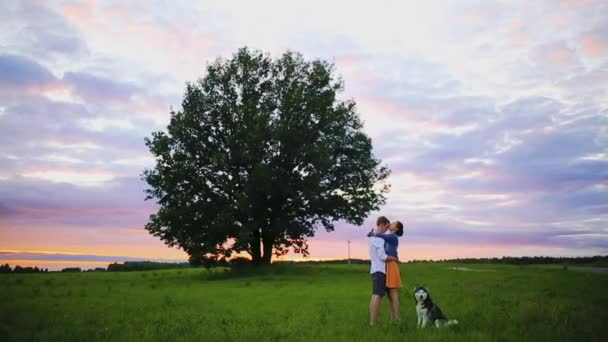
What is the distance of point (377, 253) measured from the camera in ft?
44.0

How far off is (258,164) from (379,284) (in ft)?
89.4

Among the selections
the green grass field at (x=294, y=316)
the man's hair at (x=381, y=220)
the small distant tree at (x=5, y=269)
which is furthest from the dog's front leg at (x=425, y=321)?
the small distant tree at (x=5, y=269)

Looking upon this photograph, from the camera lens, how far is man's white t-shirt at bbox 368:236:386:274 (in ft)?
44.0

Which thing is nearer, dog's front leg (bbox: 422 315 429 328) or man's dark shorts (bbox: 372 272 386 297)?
dog's front leg (bbox: 422 315 429 328)

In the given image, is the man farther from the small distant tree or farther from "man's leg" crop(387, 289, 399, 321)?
the small distant tree

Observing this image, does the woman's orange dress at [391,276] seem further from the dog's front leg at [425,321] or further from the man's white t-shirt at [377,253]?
the dog's front leg at [425,321]

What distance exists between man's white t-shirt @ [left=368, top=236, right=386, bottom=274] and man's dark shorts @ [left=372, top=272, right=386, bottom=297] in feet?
0.35

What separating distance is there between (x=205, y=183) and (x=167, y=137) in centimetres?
518

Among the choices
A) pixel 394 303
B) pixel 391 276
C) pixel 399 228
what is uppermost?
pixel 399 228

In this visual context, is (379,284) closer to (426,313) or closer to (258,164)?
(426,313)

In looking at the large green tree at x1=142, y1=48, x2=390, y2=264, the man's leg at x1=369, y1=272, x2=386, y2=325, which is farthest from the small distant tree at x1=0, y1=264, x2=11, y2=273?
the man's leg at x1=369, y1=272, x2=386, y2=325

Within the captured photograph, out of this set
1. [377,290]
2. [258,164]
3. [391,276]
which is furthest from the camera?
[258,164]

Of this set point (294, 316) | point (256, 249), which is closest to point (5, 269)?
point (256, 249)

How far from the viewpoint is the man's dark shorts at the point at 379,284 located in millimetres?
13344
